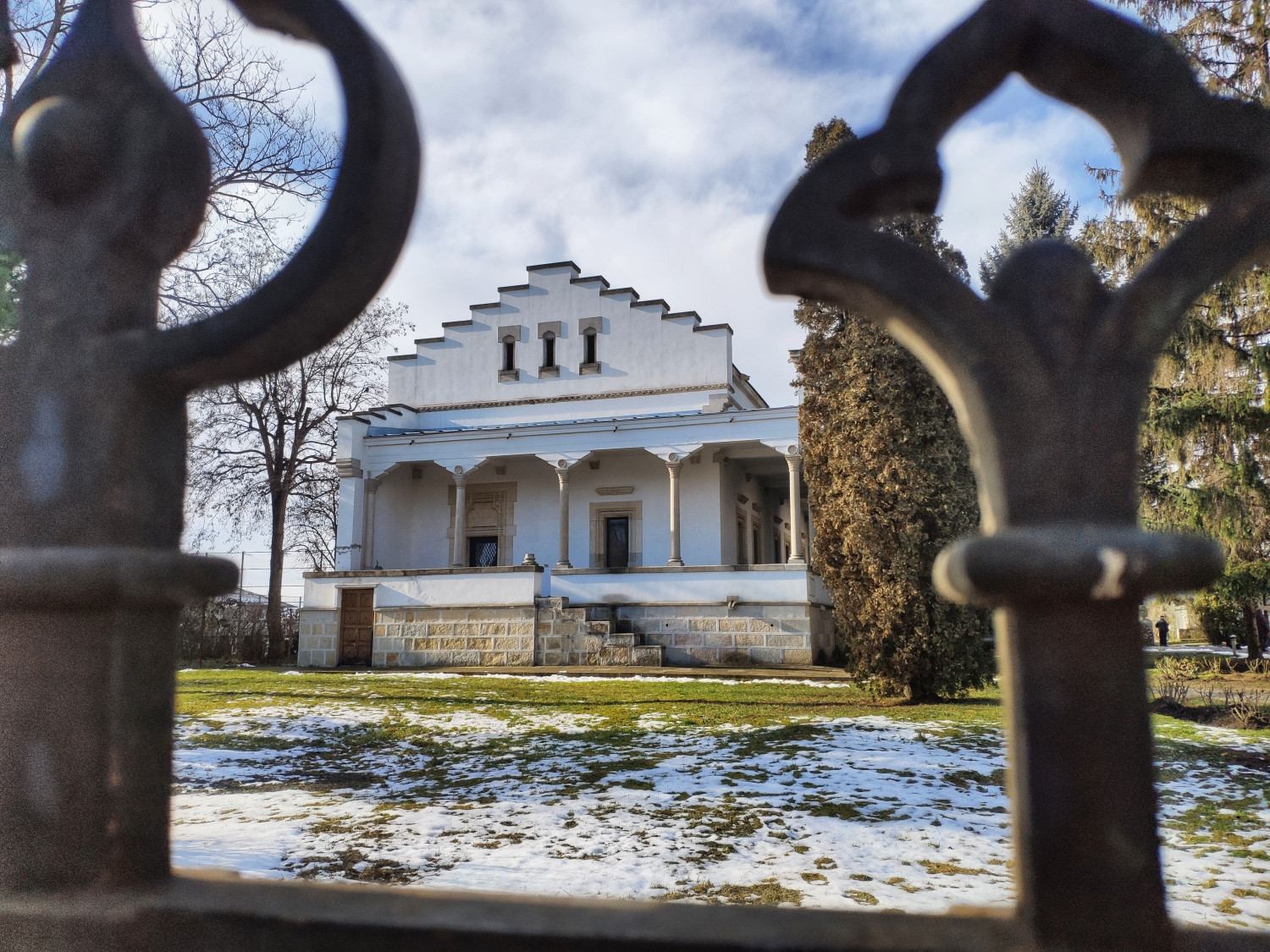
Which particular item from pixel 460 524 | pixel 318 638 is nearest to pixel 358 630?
pixel 318 638

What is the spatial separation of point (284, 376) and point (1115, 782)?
24.5 m

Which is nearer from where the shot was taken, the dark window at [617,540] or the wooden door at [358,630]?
the wooden door at [358,630]

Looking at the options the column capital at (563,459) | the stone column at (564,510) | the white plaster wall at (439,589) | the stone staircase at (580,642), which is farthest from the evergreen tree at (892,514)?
the column capital at (563,459)

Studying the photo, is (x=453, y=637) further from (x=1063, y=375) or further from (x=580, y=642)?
(x=1063, y=375)

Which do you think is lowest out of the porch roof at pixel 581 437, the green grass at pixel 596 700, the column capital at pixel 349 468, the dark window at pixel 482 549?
the green grass at pixel 596 700

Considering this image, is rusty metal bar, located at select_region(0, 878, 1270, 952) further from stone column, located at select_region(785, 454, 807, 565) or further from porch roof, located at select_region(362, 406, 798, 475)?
porch roof, located at select_region(362, 406, 798, 475)

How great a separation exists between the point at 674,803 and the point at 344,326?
4.21 m

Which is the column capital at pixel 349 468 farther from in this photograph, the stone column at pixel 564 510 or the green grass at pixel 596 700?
the green grass at pixel 596 700

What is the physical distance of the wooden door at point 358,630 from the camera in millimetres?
18094

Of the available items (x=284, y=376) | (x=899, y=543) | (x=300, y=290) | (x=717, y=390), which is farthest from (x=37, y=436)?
(x=284, y=376)

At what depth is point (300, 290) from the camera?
109cm

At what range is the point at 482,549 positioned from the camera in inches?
857

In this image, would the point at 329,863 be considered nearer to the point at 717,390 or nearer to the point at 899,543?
the point at 899,543

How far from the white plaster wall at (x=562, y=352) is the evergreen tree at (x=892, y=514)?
31.8ft
